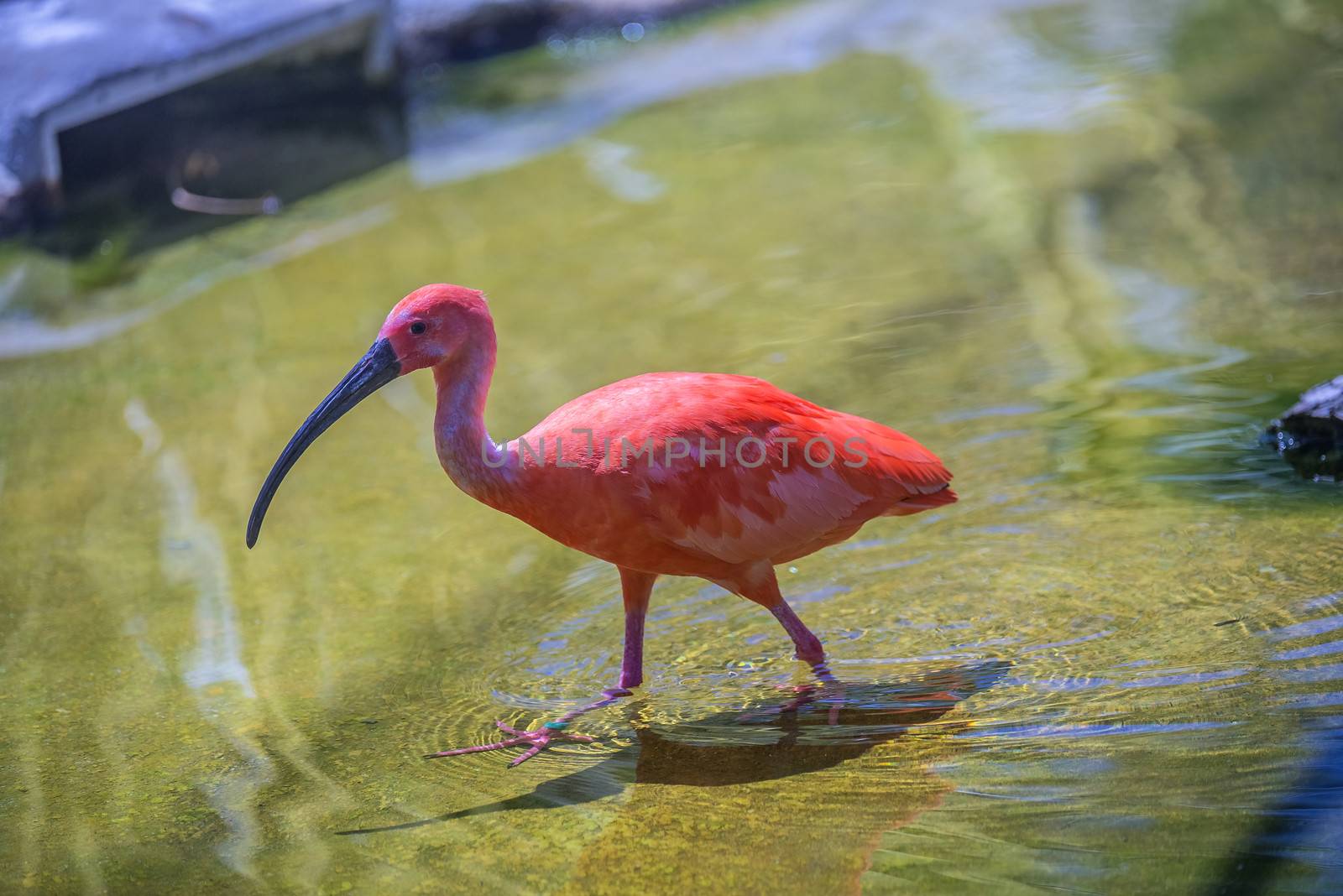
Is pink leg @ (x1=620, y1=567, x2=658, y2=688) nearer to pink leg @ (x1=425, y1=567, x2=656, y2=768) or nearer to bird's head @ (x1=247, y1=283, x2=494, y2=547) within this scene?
pink leg @ (x1=425, y1=567, x2=656, y2=768)

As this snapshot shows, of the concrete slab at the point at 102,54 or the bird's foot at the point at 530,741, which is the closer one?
the bird's foot at the point at 530,741

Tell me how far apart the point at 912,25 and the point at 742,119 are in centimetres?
213

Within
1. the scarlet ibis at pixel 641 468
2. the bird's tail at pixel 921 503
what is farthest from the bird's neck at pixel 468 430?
the bird's tail at pixel 921 503

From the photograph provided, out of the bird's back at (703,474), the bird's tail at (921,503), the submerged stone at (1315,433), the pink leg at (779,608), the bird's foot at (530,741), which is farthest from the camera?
the submerged stone at (1315,433)

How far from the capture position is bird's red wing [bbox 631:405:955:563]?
151 inches

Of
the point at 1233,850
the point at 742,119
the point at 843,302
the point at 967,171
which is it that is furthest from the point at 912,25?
the point at 1233,850

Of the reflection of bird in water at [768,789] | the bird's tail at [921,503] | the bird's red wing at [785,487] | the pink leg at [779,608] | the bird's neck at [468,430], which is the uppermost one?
the bird's neck at [468,430]

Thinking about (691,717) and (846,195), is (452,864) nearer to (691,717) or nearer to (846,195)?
(691,717)

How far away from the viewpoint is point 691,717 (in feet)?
12.4

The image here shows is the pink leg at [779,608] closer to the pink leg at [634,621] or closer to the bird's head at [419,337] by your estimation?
the pink leg at [634,621]

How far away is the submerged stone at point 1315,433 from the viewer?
459 centimetres

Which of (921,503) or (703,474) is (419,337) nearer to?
(703,474)

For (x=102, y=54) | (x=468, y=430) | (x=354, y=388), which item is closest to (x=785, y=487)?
(x=468, y=430)

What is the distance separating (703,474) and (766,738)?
0.71 m
